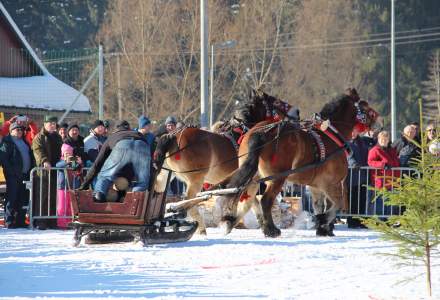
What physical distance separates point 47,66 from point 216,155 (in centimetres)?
2019

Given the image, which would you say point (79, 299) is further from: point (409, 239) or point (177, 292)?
point (409, 239)

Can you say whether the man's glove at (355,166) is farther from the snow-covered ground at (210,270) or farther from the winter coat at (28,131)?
the winter coat at (28,131)

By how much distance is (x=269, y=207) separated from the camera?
50.5ft

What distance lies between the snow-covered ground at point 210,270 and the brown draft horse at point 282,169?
0.52 meters

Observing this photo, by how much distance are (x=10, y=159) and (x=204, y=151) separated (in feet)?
12.3

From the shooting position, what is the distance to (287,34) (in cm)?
6025

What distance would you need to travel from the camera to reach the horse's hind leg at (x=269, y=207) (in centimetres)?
1538

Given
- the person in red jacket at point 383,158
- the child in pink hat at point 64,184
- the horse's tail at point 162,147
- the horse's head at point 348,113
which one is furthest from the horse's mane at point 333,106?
the child in pink hat at point 64,184

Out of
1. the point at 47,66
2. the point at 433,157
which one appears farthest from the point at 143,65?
the point at 433,157

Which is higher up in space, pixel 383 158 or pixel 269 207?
pixel 383 158

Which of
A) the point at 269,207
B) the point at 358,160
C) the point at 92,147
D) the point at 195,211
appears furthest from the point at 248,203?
the point at 358,160

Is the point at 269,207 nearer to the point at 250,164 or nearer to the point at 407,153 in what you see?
the point at 250,164

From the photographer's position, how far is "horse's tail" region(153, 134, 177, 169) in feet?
50.6

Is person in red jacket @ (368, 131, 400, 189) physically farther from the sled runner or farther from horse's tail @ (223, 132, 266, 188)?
the sled runner
